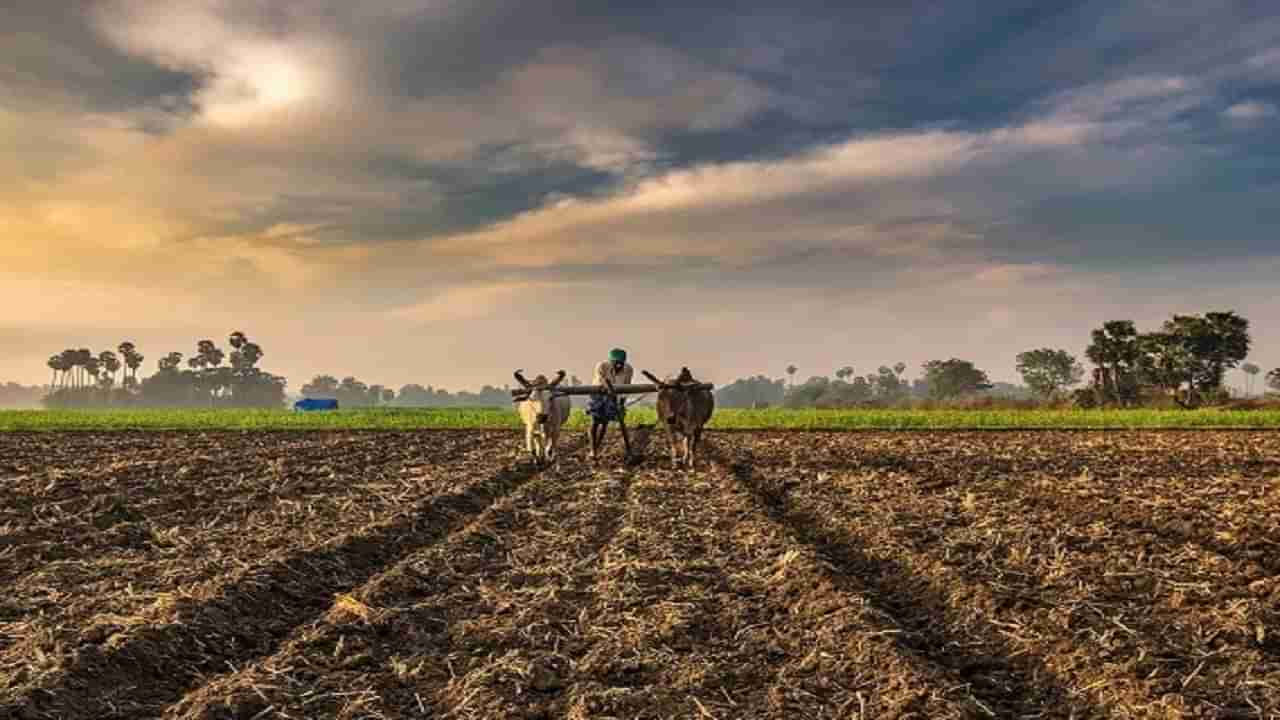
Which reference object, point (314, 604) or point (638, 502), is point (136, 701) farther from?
point (638, 502)

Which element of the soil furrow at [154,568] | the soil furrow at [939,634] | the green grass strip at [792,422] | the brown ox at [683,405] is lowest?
the soil furrow at [939,634]

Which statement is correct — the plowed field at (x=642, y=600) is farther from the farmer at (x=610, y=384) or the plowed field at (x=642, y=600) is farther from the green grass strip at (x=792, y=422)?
the green grass strip at (x=792, y=422)

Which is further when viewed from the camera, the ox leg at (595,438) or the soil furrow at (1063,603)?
the ox leg at (595,438)

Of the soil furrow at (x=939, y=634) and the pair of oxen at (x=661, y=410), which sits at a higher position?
the pair of oxen at (x=661, y=410)

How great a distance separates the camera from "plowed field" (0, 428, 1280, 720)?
6113 mm

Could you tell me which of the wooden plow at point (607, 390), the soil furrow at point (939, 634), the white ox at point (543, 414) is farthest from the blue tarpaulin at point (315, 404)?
the soil furrow at point (939, 634)

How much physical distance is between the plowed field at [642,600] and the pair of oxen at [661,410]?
2103 millimetres

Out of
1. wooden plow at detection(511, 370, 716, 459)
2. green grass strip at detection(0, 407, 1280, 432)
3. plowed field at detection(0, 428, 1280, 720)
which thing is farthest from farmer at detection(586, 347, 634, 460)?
green grass strip at detection(0, 407, 1280, 432)

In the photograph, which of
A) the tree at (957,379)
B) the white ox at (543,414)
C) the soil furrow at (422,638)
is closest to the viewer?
the soil furrow at (422,638)

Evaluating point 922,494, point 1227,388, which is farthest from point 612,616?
point 1227,388

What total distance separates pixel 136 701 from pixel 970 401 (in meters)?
64.7

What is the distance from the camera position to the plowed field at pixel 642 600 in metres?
6.11

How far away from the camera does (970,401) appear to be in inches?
2562

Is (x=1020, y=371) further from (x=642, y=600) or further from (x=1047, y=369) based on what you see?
(x=642, y=600)
